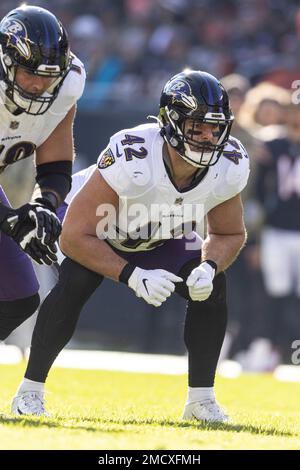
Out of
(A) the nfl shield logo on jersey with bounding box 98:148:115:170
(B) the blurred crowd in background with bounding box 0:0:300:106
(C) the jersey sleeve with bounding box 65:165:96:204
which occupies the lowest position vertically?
(C) the jersey sleeve with bounding box 65:165:96:204

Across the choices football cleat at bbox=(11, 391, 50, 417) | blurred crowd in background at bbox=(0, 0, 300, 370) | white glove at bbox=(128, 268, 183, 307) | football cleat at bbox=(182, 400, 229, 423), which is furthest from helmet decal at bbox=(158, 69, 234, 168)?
blurred crowd in background at bbox=(0, 0, 300, 370)

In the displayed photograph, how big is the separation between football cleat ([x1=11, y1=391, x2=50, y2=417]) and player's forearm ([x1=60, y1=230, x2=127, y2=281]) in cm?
62

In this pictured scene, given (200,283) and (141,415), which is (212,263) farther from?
(141,415)

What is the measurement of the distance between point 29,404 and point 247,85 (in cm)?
635

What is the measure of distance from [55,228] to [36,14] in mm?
940

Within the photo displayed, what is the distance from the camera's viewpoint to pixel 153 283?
16.5ft

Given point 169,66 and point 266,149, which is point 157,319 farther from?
point 169,66

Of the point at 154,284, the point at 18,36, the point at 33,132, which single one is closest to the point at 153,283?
the point at 154,284

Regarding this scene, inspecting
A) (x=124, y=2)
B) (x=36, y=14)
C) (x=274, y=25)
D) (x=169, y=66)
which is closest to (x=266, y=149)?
(x=169, y=66)

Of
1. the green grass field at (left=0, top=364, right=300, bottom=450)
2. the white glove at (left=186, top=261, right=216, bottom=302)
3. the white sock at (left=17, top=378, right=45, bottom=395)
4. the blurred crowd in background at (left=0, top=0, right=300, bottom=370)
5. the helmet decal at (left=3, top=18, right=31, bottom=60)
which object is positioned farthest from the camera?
the blurred crowd in background at (left=0, top=0, right=300, bottom=370)

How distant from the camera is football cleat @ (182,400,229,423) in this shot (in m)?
5.39

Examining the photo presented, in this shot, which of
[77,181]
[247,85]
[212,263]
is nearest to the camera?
[212,263]

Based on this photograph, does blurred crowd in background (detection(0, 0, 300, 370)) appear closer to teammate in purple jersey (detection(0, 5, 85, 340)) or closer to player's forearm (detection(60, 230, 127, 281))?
teammate in purple jersey (detection(0, 5, 85, 340))

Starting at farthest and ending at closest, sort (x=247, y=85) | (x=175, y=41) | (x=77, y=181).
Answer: (x=175, y=41) → (x=247, y=85) → (x=77, y=181)
